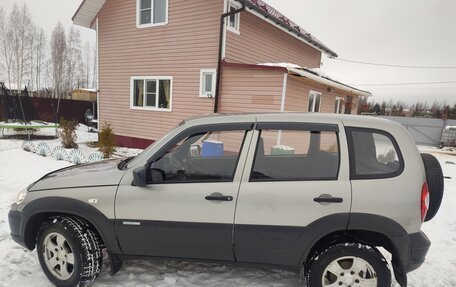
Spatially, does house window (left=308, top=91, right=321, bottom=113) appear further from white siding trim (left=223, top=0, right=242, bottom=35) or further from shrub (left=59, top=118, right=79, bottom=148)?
shrub (left=59, top=118, right=79, bottom=148)

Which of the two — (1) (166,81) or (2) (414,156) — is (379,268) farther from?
(1) (166,81)

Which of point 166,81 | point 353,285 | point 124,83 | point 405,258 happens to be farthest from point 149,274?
point 124,83

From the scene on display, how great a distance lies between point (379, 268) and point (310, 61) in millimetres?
14664

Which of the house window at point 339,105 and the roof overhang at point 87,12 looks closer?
the roof overhang at point 87,12

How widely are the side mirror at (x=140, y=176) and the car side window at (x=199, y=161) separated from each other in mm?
76

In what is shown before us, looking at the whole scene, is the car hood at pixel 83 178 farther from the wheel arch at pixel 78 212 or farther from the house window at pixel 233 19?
the house window at pixel 233 19

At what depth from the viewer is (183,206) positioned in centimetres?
245

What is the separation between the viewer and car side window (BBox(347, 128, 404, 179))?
2350 millimetres

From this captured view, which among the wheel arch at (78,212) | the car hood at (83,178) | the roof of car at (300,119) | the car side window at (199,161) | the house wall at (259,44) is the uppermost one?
the house wall at (259,44)

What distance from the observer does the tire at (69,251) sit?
260 centimetres

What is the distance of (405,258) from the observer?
237cm

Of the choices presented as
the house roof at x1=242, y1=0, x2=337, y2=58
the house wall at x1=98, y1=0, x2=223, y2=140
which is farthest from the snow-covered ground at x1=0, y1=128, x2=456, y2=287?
the house roof at x1=242, y1=0, x2=337, y2=58

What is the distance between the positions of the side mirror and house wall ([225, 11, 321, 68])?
7.96m

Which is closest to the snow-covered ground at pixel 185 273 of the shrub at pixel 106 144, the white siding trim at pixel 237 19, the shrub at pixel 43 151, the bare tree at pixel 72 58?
the shrub at pixel 106 144
